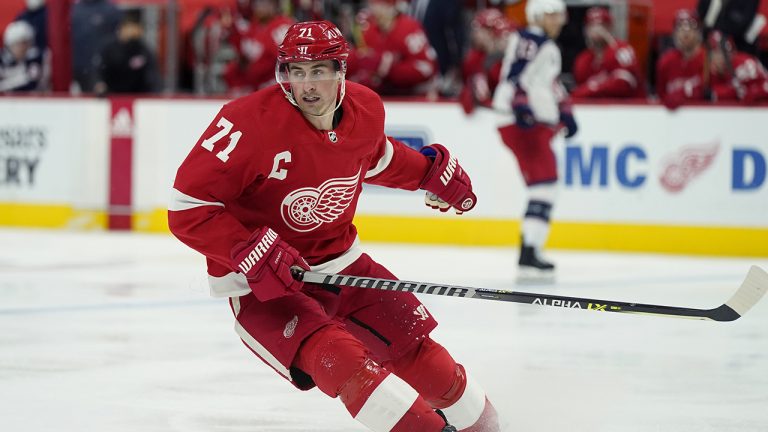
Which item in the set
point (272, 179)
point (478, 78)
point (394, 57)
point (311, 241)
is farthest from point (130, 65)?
point (272, 179)

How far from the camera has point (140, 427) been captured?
10.5 ft

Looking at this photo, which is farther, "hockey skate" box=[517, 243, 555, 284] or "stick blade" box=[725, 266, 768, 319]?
"hockey skate" box=[517, 243, 555, 284]

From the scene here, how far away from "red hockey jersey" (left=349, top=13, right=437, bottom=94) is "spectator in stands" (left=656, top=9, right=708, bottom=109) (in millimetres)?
1479

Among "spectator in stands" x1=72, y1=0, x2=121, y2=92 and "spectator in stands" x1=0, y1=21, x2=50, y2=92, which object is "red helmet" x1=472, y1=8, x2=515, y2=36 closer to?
"spectator in stands" x1=72, y1=0, x2=121, y2=92

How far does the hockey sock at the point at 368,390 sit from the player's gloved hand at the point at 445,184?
0.68 metres

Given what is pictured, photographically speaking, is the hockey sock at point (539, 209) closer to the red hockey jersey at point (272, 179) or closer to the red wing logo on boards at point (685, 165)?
the red wing logo on boards at point (685, 165)

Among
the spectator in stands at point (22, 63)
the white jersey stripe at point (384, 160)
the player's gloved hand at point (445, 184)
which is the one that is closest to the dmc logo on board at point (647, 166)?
the spectator in stands at point (22, 63)

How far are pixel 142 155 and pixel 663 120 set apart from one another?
3.49 m

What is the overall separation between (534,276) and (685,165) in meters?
1.67

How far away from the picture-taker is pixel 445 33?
8.98 m

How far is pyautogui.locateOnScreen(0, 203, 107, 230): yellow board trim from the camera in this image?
912 cm

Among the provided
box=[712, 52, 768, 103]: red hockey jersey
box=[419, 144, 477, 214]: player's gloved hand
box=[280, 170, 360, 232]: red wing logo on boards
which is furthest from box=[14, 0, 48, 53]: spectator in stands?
box=[280, 170, 360, 232]: red wing logo on boards

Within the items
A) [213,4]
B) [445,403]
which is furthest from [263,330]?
[213,4]

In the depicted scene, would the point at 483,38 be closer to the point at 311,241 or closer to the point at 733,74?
the point at 733,74
